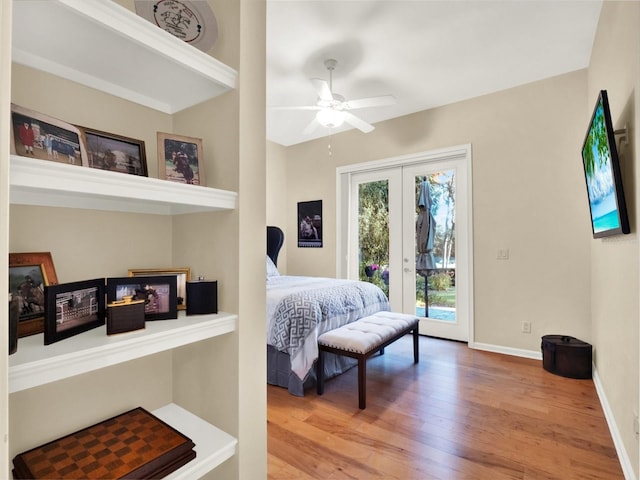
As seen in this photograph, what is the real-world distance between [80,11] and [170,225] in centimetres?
69

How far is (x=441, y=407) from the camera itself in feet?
7.61

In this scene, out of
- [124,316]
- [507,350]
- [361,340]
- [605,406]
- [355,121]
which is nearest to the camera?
[124,316]

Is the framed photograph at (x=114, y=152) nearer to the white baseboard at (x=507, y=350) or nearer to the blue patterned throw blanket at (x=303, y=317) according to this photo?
the blue patterned throw blanket at (x=303, y=317)

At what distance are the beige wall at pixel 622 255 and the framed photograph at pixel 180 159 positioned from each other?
1886mm

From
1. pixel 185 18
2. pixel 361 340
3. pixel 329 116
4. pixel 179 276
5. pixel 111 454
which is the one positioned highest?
pixel 329 116

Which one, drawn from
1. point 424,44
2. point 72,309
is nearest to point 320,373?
point 72,309

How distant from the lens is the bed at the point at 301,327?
2.48 metres

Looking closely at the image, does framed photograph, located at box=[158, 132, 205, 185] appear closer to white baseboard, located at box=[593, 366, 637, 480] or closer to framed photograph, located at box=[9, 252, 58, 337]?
framed photograph, located at box=[9, 252, 58, 337]

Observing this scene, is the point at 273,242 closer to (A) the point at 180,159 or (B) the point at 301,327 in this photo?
(B) the point at 301,327

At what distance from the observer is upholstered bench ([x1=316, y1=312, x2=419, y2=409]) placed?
91.6 inches

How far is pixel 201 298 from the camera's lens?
1.06m

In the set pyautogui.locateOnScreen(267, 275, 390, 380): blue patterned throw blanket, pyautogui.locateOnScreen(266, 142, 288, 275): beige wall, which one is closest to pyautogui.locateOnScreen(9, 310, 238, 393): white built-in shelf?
pyautogui.locateOnScreen(267, 275, 390, 380): blue patterned throw blanket

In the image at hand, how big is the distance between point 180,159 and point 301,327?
174 cm

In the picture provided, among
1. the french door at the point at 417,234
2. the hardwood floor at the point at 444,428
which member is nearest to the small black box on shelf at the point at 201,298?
the hardwood floor at the point at 444,428
